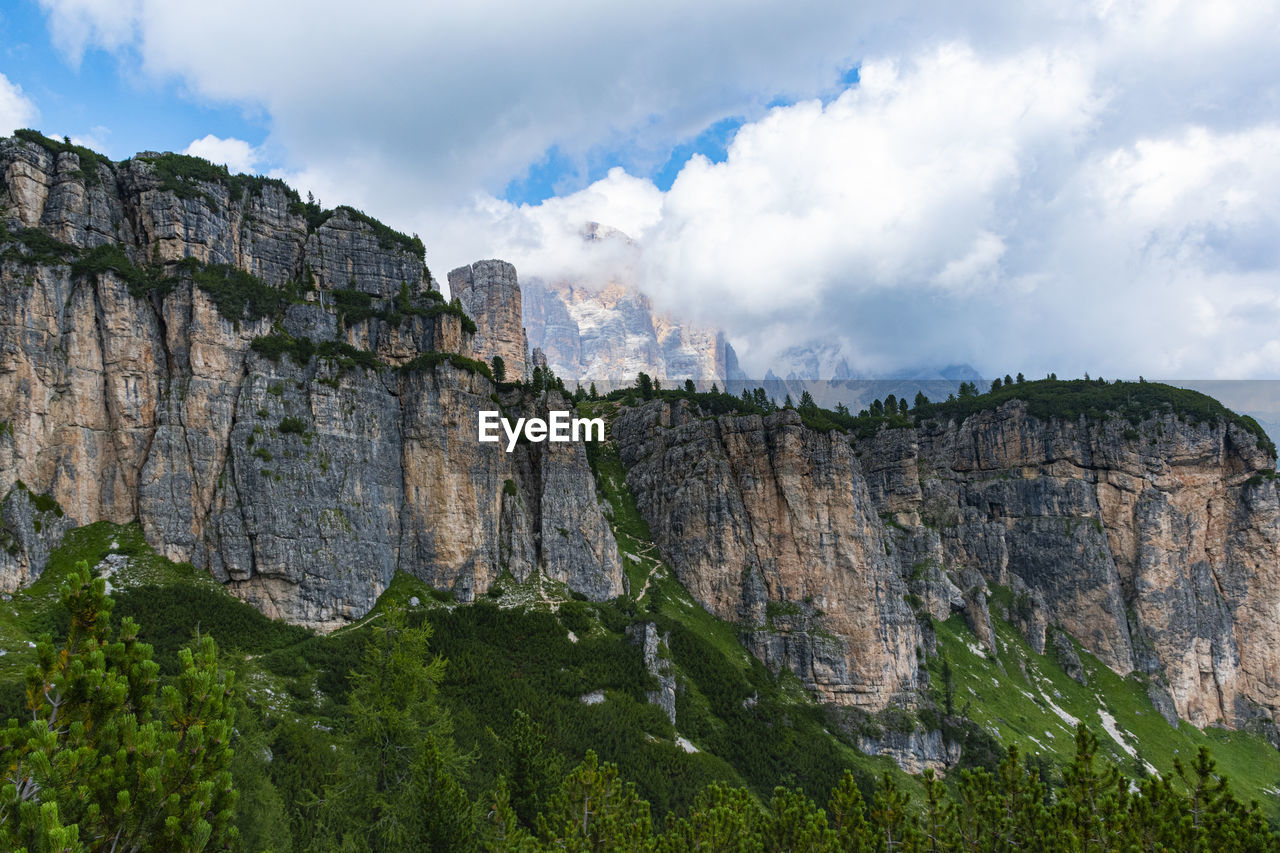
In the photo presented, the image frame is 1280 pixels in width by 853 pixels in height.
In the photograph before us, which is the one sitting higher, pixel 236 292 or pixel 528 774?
pixel 236 292

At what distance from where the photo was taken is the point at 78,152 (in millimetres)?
90625

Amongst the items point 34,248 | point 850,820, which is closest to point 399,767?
point 850,820

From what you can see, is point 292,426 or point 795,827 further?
point 292,426

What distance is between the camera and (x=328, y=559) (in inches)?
3452

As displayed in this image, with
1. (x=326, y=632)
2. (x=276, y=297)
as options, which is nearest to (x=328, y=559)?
(x=326, y=632)

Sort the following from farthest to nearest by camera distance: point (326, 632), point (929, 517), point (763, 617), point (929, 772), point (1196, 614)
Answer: point (929, 517) < point (1196, 614) < point (763, 617) < point (326, 632) < point (929, 772)

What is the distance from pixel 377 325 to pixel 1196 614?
160 metres

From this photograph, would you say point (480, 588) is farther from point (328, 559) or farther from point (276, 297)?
point (276, 297)

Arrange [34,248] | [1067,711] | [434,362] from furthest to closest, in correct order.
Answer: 1. [1067,711]
2. [434,362]
3. [34,248]

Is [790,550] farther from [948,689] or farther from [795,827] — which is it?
[795,827]

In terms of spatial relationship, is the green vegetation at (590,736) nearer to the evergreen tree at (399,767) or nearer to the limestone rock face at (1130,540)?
the evergreen tree at (399,767)

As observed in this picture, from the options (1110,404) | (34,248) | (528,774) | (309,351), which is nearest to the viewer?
(528,774)

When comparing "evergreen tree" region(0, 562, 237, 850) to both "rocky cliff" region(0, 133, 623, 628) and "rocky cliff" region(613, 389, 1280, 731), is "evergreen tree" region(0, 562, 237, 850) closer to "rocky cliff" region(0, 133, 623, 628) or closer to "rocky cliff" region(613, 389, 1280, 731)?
"rocky cliff" region(0, 133, 623, 628)

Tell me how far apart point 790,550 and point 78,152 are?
116753 millimetres
